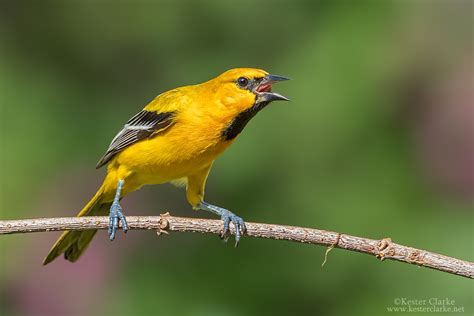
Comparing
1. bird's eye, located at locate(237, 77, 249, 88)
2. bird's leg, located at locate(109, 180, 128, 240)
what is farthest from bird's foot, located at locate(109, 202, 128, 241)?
bird's eye, located at locate(237, 77, 249, 88)

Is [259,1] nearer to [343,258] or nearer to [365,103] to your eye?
[365,103]

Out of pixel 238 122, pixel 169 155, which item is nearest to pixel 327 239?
pixel 238 122

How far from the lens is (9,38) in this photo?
18.7 ft

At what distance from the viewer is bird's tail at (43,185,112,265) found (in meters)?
4.04

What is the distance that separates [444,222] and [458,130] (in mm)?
736

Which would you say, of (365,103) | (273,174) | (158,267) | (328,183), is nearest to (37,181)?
(158,267)

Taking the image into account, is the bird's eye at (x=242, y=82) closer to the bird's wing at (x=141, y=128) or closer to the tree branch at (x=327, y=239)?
the bird's wing at (x=141, y=128)

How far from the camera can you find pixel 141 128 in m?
4.25

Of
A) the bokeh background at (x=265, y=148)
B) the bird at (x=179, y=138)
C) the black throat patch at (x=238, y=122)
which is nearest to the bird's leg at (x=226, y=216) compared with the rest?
the bird at (x=179, y=138)

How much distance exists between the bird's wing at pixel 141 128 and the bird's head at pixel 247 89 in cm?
37

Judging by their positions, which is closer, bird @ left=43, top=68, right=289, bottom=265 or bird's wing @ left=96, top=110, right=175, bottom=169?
bird @ left=43, top=68, right=289, bottom=265

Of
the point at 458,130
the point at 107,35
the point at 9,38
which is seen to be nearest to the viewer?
the point at 458,130

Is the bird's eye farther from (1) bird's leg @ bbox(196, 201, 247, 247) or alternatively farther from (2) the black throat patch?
(1) bird's leg @ bbox(196, 201, 247, 247)

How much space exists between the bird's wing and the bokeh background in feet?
1.83
